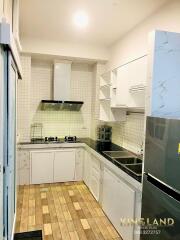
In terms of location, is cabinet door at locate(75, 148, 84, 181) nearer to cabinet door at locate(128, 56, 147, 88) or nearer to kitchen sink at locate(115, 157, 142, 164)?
kitchen sink at locate(115, 157, 142, 164)

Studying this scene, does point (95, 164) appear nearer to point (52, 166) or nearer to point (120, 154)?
point (120, 154)

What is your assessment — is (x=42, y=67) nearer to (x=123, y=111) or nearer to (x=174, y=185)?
(x=123, y=111)

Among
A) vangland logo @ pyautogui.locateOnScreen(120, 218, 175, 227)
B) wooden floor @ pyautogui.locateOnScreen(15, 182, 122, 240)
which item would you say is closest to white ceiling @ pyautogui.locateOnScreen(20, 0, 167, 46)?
vangland logo @ pyautogui.locateOnScreen(120, 218, 175, 227)

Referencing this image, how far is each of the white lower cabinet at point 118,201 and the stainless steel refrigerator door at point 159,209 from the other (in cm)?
30

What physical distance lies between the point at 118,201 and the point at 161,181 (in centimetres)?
104

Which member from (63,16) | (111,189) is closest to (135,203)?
(111,189)

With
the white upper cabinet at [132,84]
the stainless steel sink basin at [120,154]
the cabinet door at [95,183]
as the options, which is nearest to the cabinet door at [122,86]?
the white upper cabinet at [132,84]

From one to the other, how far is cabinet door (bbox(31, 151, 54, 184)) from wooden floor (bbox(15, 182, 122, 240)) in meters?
0.15

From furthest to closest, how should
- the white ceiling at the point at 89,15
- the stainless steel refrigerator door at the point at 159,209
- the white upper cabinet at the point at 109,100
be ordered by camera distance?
the white upper cabinet at the point at 109,100 → the white ceiling at the point at 89,15 → the stainless steel refrigerator door at the point at 159,209

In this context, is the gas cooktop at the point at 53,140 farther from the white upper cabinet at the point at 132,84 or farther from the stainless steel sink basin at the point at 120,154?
the white upper cabinet at the point at 132,84

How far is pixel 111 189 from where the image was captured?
2854mm

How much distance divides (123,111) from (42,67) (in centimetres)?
208

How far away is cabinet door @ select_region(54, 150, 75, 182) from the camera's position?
4266mm

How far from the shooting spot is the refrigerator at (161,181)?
1.58m
